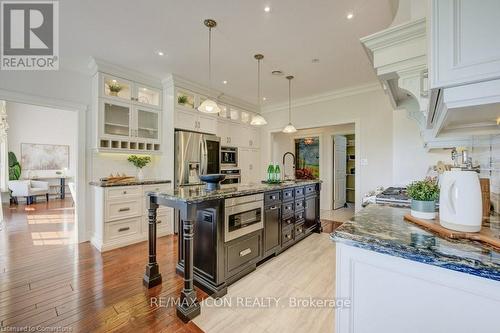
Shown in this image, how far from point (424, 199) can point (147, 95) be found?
410 centimetres

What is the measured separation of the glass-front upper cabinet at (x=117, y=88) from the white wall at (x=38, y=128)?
4073mm

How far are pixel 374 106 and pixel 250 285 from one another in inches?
152

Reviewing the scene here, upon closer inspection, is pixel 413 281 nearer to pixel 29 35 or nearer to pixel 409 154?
pixel 409 154

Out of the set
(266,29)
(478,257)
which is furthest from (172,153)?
(478,257)

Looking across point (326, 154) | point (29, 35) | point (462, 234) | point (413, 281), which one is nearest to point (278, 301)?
point (413, 281)

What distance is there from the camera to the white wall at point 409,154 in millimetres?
2714

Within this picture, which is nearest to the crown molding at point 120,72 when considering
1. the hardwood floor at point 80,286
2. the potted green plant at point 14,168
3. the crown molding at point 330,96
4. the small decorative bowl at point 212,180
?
the small decorative bowl at point 212,180

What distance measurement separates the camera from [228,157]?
15.9 ft

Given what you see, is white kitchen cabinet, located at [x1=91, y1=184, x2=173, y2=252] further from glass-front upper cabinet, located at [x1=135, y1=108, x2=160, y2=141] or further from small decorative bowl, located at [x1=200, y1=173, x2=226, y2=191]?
small decorative bowl, located at [x1=200, y1=173, x2=226, y2=191]

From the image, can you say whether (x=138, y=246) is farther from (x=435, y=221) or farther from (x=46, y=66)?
(x=435, y=221)

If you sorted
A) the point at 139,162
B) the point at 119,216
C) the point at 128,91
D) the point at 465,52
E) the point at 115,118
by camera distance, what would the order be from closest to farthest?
the point at 465,52
the point at 119,216
the point at 115,118
the point at 128,91
the point at 139,162

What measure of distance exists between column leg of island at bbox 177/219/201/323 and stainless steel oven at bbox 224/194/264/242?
0.38 metres

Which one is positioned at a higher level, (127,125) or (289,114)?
(289,114)

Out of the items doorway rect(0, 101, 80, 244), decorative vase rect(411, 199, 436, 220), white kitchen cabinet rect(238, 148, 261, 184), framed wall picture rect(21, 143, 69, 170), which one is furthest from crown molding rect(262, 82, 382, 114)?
framed wall picture rect(21, 143, 69, 170)
